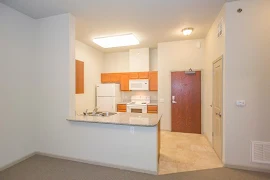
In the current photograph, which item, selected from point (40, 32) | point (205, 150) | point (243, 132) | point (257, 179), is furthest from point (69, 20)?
point (257, 179)

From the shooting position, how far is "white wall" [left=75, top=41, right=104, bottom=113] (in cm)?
471

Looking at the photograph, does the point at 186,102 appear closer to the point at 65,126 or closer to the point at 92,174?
the point at 92,174

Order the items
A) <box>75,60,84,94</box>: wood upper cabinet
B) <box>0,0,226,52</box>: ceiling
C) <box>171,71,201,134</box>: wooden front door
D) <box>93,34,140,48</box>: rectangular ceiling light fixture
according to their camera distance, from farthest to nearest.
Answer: <box>171,71,201,134</box>: wooden front door, <box>93,34,140,48</box>: rectangular ceiling light fixture, <box>75,60,84,94</box>: wood upper cabinet, <box>0,0,226,52</box>: ceiling

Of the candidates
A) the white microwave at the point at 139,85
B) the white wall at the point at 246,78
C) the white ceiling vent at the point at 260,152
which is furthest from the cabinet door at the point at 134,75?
the white ceiling vent at the point at 260,152

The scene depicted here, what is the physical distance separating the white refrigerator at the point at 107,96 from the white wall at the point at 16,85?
2379 millimetres

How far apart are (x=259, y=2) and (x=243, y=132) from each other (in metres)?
2.27

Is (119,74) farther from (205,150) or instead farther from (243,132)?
(243,132)

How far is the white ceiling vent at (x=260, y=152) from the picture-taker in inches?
95.1

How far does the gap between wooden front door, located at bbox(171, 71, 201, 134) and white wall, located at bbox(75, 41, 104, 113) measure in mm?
2948

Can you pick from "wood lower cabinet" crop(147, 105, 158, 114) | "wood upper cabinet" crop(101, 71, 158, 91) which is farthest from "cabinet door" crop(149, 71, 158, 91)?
"wood lower cabinet" crop(147, 105, 158, 114)

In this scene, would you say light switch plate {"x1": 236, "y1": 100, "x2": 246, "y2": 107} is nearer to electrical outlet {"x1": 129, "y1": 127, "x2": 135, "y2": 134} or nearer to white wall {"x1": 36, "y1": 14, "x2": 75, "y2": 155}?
electrical outlet {"x1": 129, "y1": 127, "x2": 135, "y2": 134}

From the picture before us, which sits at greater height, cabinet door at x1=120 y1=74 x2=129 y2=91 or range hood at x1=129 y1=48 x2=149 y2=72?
range hood at x1=129 y1=48 x2=149 y2=72

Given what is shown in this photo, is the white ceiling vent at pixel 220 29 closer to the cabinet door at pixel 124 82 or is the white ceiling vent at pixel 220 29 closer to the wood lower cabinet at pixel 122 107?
the cabinet door at pixel 124 82

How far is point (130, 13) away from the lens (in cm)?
298
